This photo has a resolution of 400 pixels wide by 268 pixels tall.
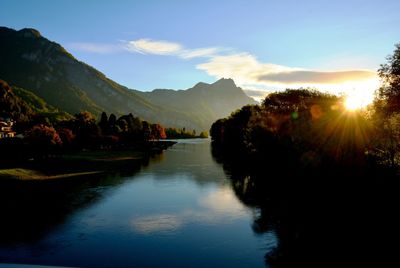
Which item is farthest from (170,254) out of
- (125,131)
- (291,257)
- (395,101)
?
(125,131)

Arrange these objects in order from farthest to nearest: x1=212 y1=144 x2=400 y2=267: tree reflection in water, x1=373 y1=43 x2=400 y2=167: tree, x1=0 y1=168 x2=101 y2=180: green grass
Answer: x1=0 y1=168 x2=101 y2=180: green grass, x1=373 y1=43 x2=400 y2=167: tree, x1=212 y1=144 x2=400 y2=267: tree reflection in water

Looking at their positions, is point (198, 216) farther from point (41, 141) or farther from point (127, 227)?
point (41, 141)

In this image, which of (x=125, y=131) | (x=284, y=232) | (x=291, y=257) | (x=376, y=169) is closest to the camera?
(x=291, y=257)

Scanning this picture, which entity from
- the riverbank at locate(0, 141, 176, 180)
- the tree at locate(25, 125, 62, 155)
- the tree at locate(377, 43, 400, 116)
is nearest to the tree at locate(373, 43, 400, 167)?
the tree at locate(377, 43, 400, 116)

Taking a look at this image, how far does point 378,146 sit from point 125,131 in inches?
5430

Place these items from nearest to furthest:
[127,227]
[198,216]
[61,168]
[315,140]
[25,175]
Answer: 1. [127,227]
2. [198,216]
3. [315,140]
4. [25,175]
5. [61,168]

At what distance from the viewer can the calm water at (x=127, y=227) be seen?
107 feet

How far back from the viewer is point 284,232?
40.6 meters

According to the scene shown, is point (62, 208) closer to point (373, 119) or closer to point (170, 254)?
point (170, 254)

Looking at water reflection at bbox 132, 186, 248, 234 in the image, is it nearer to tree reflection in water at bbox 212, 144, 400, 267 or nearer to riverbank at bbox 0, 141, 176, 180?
tree reflection in water at bbox 212, 144, 400, 267

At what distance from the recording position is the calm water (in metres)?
32.6

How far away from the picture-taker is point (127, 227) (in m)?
42.4

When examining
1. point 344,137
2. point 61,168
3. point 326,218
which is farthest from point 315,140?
point 61,168

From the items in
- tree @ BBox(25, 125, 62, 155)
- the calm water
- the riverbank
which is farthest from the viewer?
tree @ BBox(25, 125, 62, 155)
